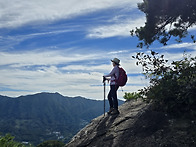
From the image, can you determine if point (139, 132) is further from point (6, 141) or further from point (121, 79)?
point (6, 141)

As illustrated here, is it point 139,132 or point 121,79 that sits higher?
point 121,79

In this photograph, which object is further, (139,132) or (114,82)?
(114,82)

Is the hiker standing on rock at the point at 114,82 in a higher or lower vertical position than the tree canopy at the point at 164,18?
lower

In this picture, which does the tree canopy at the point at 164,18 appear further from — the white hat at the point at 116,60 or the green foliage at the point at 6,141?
the green foliage at the point at 6,141

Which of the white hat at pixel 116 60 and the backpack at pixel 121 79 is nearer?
the backpack at pixel 121 79

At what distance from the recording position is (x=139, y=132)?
288 inches

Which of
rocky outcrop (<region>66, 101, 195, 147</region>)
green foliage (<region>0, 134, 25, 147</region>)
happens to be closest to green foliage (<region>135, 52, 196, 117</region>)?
rocky outcrop (<region>66, 101, 195, 147</region>)

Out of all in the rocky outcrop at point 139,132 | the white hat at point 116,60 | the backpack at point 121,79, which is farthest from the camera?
the white hat at point 116,60

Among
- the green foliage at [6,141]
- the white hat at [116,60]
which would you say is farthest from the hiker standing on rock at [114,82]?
the green foliage at [6,141]

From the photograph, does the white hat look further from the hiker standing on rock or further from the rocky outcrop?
the rocky outcrop

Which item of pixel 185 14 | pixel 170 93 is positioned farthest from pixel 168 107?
pixel 185 14

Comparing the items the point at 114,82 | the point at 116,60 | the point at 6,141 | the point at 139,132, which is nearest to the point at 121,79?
the point at 114,82

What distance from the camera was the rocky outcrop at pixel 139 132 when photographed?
21.3 feet

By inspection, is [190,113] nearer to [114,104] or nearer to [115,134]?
[115,134]
